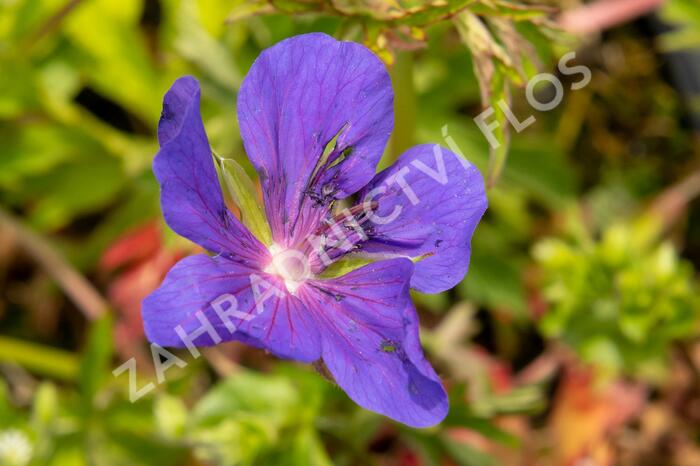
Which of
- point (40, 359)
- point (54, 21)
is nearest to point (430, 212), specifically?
point (54, 21)

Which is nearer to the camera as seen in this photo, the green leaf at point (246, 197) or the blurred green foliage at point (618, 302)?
the green leaf at point (246, 197)

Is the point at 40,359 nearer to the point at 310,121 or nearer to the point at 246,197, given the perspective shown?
the point at 246,197

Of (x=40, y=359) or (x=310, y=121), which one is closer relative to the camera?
(x=310, y=121)

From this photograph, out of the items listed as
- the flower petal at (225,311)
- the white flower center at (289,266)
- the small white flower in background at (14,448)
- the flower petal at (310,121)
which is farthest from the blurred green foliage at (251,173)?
the flower petal at (225,311)

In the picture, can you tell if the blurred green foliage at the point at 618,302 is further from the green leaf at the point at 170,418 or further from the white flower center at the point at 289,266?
the white flower center at the point at 289,266

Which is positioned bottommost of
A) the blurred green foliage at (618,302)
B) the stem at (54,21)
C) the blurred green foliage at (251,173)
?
the blurred green foliage at (618,302)

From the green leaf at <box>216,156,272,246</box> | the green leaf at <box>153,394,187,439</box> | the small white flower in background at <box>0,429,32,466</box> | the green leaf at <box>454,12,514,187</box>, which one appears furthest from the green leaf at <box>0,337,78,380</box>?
the green leaf at <box>454,12,514,187</box>

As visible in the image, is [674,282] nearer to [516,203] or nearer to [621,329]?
[621,329]

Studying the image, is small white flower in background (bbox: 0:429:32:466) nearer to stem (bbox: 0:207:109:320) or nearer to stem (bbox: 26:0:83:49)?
stem (bbox: 0:207:109:320)

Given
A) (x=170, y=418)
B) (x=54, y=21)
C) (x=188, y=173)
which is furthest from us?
(x=54, y=21)
